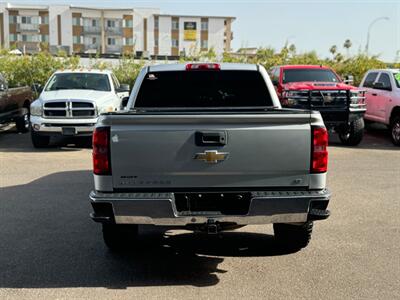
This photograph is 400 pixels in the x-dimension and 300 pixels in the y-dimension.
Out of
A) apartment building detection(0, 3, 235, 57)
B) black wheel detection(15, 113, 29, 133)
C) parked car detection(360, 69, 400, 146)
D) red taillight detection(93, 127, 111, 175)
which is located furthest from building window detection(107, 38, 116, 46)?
red taillight detection(93, 127, 111, 175)

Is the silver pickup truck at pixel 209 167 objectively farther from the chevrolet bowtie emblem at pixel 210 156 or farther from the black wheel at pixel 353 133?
the black wheel at pixel 353 133

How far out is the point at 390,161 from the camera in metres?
11.5

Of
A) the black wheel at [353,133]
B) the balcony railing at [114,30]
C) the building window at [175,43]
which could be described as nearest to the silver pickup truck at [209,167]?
the black wheel at [353,133]

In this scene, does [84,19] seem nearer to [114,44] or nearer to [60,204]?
[114,44]

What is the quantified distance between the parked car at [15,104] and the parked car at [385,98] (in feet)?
34.4

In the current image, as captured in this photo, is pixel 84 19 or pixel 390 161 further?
pixel 84 19

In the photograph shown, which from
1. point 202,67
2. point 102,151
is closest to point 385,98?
point 202,67

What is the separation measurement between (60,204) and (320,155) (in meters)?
4.28

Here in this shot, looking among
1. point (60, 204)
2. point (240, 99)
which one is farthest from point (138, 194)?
point (60, 204)

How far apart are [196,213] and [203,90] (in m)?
2.38

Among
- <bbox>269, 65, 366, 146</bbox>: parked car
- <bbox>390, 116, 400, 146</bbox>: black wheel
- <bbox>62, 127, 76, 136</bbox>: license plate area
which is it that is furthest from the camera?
<bbox>390, 116, 400, 146</bbox>: black wheel

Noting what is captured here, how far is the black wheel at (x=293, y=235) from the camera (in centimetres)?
521

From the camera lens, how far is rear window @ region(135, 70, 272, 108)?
6.29 metres

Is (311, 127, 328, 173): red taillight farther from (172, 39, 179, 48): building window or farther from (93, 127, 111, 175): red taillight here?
(172, 39, 179, 48): building window
